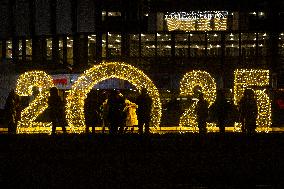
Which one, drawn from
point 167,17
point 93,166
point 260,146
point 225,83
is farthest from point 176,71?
point 93,166

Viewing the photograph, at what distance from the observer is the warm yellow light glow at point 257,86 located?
26.1 metres

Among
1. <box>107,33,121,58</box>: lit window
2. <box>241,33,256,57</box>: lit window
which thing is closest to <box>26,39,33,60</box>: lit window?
<box>107,33,121,58</box>: lit window

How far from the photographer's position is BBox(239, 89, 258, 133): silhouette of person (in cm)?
2328

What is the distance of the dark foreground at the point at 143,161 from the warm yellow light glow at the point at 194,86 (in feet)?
12.0

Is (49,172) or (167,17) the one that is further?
(167,17)

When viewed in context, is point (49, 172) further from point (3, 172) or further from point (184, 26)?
point (184, 26)

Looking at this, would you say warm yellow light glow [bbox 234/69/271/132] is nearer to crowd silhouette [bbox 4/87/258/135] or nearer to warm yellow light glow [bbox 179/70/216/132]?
warm yellow light glow [bbox 179/70/216/132]

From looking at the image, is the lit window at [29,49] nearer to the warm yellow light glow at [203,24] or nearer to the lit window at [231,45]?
the warm yellow light glow at [203,24]

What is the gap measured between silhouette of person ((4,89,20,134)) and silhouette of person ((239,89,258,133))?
816 cm

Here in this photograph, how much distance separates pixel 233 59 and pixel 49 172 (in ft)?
113

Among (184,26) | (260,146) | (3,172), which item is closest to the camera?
(3,172)

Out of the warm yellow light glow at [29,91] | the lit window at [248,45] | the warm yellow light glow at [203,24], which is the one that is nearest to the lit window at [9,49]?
the warm yellow light glow at [203,24]

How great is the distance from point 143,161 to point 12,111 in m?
7.80

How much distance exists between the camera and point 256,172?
15070 millimetres
